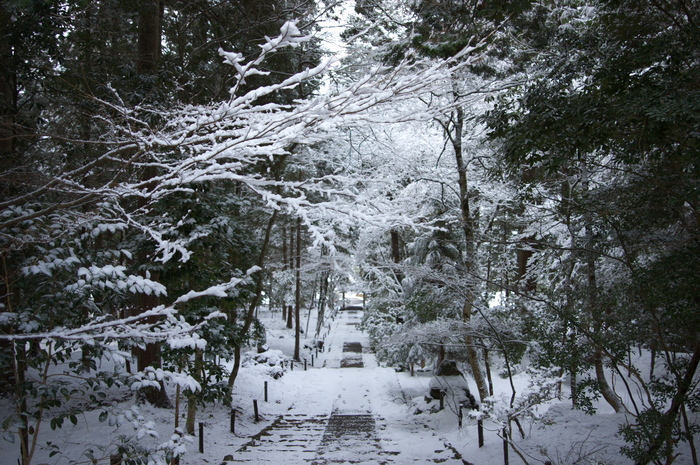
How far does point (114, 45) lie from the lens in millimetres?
6852

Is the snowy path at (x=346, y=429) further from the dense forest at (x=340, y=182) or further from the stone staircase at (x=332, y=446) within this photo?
the dense forest at (x=340, y=182)

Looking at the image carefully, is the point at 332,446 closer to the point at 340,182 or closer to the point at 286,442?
the point at 286,442

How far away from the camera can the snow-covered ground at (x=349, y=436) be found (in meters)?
6.16

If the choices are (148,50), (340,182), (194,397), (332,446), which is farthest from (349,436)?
(148,50)

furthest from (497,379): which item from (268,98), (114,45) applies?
(114,45)

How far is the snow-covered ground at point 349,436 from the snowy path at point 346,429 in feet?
0.07

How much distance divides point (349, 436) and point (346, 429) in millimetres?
716

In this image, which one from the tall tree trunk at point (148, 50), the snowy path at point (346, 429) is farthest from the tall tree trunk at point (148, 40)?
the snowy path at point (346, 429)

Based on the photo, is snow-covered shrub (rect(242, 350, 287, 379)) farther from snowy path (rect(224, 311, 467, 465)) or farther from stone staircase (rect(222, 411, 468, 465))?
stone staircase (rect(222, 411, 468, 465))

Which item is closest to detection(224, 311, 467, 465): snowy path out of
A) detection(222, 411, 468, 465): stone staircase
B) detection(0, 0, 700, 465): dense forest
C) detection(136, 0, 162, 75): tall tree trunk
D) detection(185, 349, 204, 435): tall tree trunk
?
detection(222, 411, 468, 465): stone staircase

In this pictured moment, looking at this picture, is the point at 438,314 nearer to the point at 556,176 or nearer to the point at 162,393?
the point at 556,176

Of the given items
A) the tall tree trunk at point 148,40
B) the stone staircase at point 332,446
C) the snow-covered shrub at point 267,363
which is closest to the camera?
the stone staircase at point 332,446

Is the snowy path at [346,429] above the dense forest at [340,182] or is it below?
below

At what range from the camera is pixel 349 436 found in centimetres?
841
